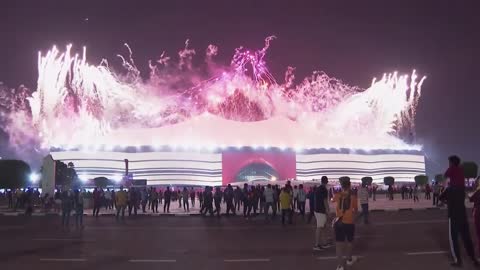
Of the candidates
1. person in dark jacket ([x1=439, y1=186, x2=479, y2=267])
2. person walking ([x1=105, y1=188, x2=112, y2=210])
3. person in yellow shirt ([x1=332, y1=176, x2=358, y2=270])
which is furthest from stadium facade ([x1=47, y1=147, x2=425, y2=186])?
person in dark jacket ([x1=439, y1=186, x2=479, y2=267])

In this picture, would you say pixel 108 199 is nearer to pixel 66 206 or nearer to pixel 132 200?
pixel 132 200

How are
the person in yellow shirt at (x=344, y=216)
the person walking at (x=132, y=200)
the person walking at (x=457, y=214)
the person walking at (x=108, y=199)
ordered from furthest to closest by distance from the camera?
the person walking at (x=108, y=199) → the person walking at (x=132, y=200) → the person in yellow shirt at (x=344, y=216) → the person walking at (x=457, y=214)

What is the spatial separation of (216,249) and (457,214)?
5.72 m

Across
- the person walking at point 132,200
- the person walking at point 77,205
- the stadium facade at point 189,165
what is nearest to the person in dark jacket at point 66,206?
the person walking at point 77,205

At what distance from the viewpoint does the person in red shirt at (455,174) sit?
9344 millimetres

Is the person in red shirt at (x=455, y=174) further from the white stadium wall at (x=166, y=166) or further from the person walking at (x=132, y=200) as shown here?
the white stadium wall at (x=166, y=166)

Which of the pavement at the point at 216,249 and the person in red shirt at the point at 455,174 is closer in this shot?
the person in red shirt at the point at 455,174

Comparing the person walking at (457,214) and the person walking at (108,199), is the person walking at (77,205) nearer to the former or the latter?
the person walking at (457,214)

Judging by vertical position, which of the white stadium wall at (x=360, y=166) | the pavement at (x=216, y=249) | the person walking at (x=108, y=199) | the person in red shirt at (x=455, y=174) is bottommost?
the pavement at (x=216, y=249)

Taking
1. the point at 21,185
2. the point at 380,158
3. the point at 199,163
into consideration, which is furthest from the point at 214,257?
the point at 380,158

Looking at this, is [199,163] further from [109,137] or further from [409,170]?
[409,170]

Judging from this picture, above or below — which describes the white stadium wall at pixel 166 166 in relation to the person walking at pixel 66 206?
above

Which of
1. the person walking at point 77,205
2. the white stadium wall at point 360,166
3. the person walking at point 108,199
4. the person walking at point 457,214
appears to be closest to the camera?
the person walking at point 457,214

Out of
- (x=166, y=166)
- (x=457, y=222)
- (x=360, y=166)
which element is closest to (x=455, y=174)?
(x=457, y=222)
